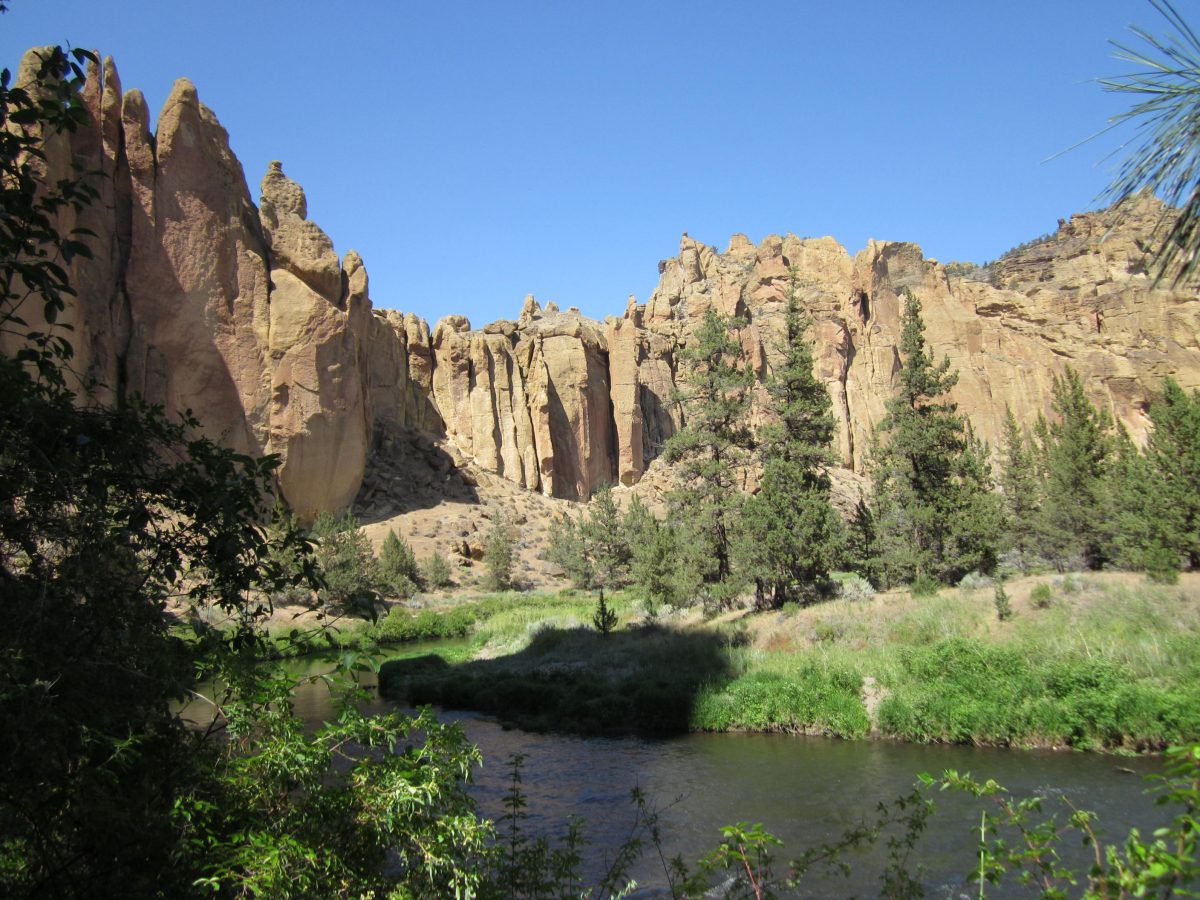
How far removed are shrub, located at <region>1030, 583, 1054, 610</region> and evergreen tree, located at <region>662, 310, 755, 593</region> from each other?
9394 millimetres

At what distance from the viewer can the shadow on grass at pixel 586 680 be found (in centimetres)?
1727

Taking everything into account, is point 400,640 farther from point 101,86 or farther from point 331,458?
point 101,86

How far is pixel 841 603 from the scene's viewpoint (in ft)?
73.8

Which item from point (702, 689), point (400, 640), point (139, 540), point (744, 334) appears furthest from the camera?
point (744, 334)

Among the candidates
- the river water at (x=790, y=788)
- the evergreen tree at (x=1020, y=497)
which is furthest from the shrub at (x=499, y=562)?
the river water at (x=790, y=788)

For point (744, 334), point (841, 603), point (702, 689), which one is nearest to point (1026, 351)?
point (744, 334)

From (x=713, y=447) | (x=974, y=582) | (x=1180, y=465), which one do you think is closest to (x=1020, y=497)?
(x=1180, y=465)

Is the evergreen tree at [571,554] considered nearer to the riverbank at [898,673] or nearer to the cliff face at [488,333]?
the cliff face at [488,333]

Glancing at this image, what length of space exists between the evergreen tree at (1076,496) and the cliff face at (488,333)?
13.0m

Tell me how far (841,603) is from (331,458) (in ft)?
94.3

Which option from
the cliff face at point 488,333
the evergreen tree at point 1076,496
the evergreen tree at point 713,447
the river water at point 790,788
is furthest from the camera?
→ the cliff face at point 488,333

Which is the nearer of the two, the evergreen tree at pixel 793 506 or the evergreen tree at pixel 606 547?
the evergreen tree at pixel 793 506

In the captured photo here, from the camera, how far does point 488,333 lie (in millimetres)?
68000

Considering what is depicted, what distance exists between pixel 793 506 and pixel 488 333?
157 feet
